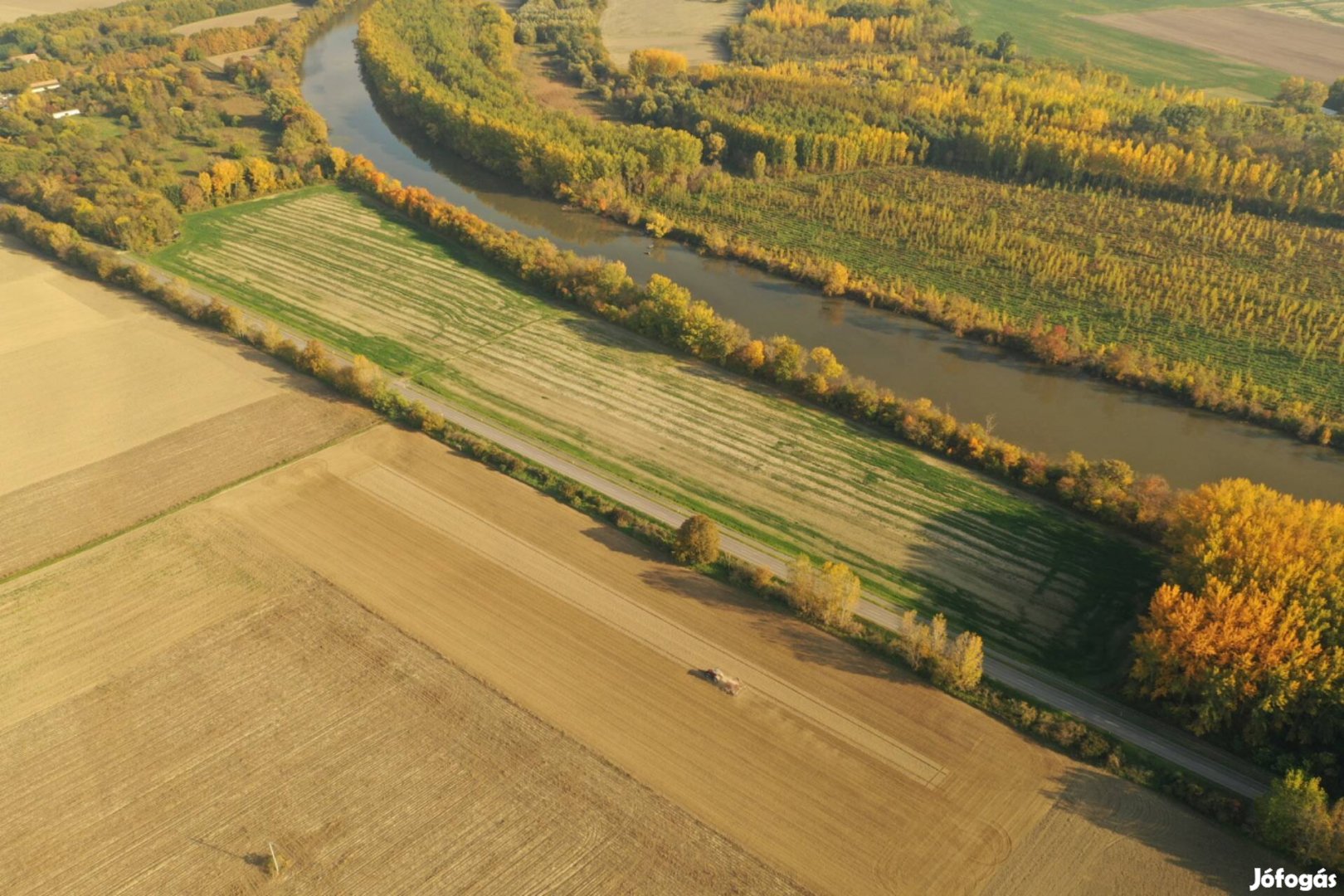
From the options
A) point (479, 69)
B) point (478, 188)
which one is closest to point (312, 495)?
point (478, 188)

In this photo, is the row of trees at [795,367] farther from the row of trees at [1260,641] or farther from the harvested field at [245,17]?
the harvested field at [245,17]

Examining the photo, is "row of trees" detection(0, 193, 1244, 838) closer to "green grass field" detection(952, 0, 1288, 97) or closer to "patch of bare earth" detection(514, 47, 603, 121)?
"patch of bare earth" detection(514, 47, 603, 121)

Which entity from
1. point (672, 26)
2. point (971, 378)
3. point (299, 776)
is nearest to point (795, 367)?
point (971, 378)

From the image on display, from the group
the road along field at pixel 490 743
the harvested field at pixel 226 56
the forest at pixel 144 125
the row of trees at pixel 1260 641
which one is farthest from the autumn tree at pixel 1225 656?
the harvested field at pixel 226 56

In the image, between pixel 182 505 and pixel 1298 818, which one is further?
pixel 182 505

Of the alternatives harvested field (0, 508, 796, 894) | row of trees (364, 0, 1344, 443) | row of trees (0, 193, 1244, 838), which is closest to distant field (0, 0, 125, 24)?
row of trees (364, 0, 1344, 443)

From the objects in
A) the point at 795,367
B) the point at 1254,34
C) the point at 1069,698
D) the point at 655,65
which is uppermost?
the point at 1254,34

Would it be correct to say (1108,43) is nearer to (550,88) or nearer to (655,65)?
(655,65)
